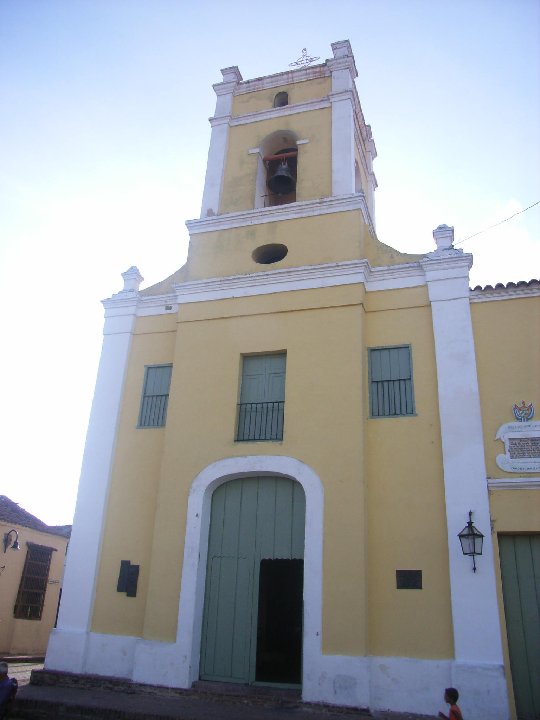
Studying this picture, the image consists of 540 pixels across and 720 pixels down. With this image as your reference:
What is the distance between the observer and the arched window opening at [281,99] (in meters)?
13.8

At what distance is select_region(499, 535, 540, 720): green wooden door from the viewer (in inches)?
316

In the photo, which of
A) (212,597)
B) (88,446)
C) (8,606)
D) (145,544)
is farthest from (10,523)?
(212,597)

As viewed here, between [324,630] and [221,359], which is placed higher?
[221,359]

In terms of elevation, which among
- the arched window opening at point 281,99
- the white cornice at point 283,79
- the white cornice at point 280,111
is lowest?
the white cornice at point 280,111

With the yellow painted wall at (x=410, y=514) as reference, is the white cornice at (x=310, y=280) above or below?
above

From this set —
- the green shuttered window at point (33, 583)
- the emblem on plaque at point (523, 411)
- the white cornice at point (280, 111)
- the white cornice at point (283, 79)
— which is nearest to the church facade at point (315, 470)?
the emblem on plaque at point (523, 411)

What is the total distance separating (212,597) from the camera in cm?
958

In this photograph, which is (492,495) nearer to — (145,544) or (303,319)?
(303,319)

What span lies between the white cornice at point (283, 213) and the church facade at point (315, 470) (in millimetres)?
44

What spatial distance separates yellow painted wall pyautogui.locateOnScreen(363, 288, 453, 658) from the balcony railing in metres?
1.55

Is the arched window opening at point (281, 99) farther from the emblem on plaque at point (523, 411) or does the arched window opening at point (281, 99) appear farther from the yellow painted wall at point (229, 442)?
the emblem on plaque at point (523, 411)

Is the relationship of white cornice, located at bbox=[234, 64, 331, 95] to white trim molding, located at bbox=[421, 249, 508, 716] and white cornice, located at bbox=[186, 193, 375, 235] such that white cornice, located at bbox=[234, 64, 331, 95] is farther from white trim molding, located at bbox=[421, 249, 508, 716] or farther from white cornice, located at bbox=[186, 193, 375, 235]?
white trim molding, located at bbox=[421, 249, 508, 716]

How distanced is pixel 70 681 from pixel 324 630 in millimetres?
4240

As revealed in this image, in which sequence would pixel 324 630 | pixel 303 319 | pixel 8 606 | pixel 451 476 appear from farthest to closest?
1. pixel 8 606
2. pixel 303 319
3. pixel 451 476
4. pixel 324 630
